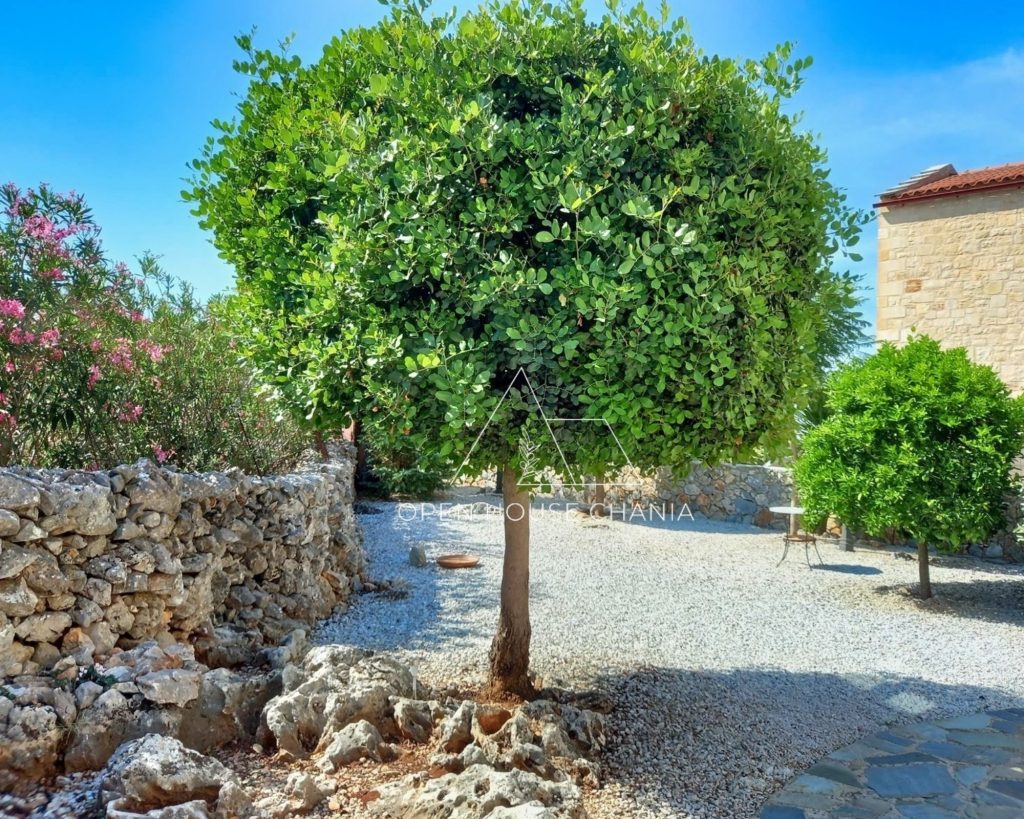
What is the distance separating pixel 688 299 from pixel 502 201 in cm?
117

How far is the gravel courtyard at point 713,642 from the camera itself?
179 inches

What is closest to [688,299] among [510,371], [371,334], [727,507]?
[510,371]

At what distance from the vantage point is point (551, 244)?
4020mm

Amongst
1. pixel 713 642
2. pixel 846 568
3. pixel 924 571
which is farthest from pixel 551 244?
pixel 846 568

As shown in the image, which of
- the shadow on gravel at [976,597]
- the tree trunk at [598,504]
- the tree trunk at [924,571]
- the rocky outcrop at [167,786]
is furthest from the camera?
the tree trunk at [598,504]

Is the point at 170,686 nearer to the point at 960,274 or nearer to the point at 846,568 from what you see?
the point at 846,568

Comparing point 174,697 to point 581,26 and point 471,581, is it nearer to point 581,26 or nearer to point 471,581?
point 581,26

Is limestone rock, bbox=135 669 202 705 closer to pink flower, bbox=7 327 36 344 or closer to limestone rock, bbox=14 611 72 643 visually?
limestone rock, bbox=14 611 72 643

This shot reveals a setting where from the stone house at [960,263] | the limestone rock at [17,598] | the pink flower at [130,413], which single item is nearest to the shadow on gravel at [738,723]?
the limestone rock at [17,598]

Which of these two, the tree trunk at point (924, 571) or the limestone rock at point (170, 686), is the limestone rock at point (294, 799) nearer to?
the limestone rock at point (170, 686)

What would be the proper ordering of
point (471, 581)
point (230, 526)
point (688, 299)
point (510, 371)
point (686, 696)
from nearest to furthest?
point (688, 299)
point (510, 371)
point (686, 696)
point (230, 526)
point (471, 581)

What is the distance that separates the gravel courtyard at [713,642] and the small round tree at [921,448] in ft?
3.66

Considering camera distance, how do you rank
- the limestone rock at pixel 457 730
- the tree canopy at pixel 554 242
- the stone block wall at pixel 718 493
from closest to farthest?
1. the tree canopy at pixel 554 242
2. the limestone rock at pixel 457 730
3. the stone block wall at pixel 718 493

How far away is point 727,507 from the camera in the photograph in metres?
15.4
